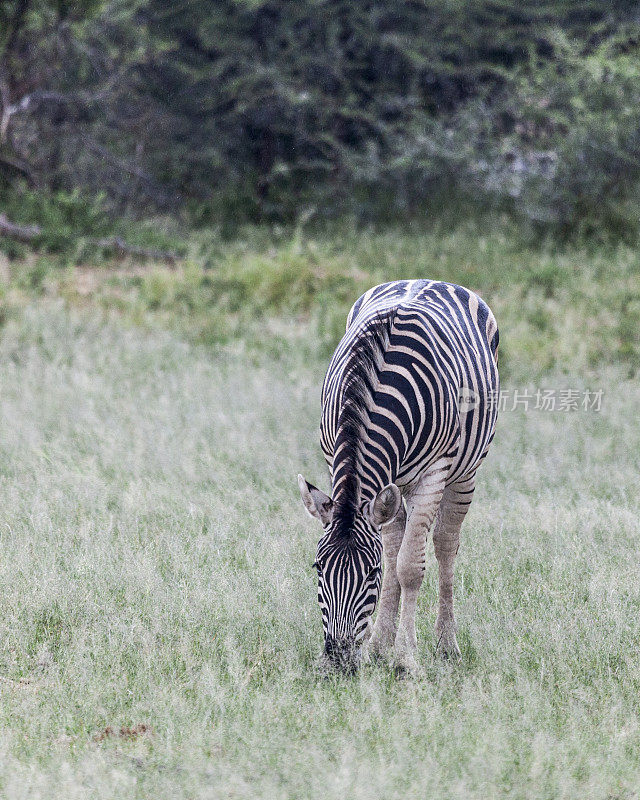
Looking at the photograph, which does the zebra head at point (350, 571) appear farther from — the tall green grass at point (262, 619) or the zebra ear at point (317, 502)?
the tall green grass at point (262, 619)

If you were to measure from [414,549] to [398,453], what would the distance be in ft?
1.88

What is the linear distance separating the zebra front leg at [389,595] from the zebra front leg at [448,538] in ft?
0.80

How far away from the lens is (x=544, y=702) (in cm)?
427

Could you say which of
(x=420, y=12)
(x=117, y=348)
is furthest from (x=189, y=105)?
(x=117, y=348)

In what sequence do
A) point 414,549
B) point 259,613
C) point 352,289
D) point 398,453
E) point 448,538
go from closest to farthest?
1. point 398,453
2. point 414,549
3. point 259,613
4. point 448,538
5. point 352,289

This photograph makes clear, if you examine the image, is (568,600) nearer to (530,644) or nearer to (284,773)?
(530,644)

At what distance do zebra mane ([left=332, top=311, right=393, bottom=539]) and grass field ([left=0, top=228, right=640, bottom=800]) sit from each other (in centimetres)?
75

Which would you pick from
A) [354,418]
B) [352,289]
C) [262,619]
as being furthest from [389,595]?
[352,289]

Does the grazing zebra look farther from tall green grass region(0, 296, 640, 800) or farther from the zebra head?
tall green grass region(0, 296, 640, 800)

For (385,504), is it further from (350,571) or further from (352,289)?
(352,289)

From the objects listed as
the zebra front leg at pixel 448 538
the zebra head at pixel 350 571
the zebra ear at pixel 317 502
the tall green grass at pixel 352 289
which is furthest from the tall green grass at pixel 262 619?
the tall green grass at pixel 352 289

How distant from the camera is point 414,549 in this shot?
15.3 ft

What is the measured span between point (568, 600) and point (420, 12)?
15056 mm

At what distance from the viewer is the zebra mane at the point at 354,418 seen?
414cm
